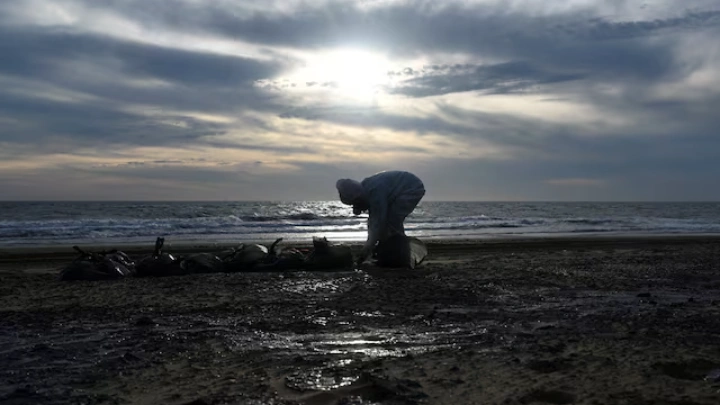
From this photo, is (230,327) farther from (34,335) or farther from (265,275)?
(265,275)

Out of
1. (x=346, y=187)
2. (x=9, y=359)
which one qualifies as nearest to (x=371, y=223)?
(x=346, y=187)

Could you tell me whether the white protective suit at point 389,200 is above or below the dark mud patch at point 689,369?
above

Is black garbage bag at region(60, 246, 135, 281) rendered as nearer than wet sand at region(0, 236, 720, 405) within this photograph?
No

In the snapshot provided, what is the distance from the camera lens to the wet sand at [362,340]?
4.46 meters

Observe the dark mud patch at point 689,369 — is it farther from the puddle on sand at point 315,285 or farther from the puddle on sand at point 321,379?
the puddle on sand at point 315,285

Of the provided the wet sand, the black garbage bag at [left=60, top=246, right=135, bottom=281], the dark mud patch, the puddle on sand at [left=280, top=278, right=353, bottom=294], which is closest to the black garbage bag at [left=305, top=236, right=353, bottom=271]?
the wet sand

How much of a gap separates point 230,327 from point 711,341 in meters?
4.62

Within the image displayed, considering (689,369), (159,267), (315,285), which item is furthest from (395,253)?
(689,369)

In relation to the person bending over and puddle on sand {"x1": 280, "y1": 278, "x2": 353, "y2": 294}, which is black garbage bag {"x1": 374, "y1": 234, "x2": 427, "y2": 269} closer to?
the person bending over

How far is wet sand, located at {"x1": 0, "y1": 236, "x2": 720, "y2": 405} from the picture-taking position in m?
4.46

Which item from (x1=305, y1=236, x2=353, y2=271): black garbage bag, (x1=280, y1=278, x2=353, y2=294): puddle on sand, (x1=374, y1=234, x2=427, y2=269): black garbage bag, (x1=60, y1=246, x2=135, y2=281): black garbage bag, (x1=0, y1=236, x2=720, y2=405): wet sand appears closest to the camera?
(x1=0, y1=236, x2=720, y2=405): wet sand

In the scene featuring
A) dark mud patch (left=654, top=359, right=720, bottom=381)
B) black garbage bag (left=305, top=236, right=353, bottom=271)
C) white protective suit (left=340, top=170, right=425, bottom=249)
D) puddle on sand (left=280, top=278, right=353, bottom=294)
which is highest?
white protective suit (left=340, top=170, right=425, bottom=249)

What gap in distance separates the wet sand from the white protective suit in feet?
5.54

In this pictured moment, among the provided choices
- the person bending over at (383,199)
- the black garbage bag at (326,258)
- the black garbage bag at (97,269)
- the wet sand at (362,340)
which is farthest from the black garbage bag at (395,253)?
the black garbage bag at (97,269)
